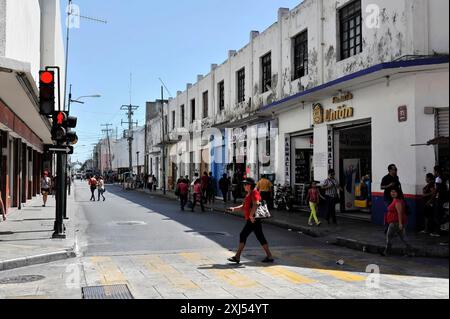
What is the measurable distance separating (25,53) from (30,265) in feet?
22.7

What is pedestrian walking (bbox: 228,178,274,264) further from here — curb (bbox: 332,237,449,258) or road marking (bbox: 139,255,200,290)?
curb (bbox: 332,237,449,258)

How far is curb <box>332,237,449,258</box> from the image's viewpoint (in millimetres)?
10238

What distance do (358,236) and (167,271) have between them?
232 inches

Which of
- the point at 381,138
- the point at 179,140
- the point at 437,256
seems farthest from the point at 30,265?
the point at 179,140

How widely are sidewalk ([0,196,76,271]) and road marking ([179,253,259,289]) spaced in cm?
280

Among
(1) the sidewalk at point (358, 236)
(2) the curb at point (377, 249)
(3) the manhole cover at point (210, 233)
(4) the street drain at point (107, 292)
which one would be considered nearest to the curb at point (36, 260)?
(4) the street drain at point (107, 292)

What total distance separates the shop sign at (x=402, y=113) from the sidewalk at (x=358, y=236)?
3.09 m

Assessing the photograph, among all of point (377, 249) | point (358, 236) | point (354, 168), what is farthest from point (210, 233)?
point (354, 168)

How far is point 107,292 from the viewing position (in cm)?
709

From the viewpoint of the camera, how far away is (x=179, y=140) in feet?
135

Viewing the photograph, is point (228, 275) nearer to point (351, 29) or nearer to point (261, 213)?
point (261, 213)

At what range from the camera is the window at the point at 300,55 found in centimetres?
2011

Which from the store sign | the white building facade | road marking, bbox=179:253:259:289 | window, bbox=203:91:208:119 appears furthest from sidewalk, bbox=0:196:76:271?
window, bbox=203:91:208:119

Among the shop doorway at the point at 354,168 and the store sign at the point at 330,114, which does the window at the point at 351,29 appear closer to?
the store sign at the point at 330,114
